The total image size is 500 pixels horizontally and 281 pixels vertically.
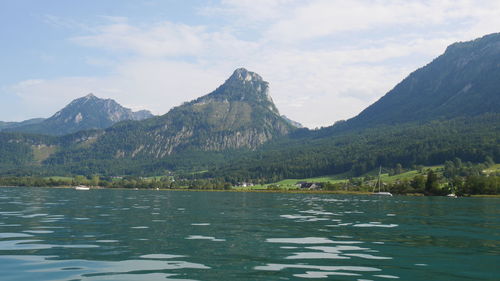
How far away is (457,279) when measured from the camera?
18734 mm

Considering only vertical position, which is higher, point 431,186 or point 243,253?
point 243,253

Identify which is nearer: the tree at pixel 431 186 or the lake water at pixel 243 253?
the lake water at pixel 243 253

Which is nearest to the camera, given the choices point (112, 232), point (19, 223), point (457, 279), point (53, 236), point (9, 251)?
point (457, 279)

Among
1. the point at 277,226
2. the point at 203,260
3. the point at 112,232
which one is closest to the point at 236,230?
the point at 277,226

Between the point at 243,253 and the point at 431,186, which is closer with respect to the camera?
the point at 243,253

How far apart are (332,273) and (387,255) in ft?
23.1

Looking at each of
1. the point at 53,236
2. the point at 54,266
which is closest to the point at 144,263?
the point at 54,266

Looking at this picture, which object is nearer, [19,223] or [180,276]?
[180,276]

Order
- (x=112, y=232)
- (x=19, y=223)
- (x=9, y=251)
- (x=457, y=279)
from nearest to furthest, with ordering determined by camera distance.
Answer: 1. (x=457, y=279)
2. (x=9, y=251)
3. (x=112, y=232)
4. (x=19, y=223)

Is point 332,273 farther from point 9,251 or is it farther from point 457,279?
point 9,251

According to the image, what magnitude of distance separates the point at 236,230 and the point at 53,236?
51.0 ft

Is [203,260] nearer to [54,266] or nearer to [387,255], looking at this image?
[54,266]

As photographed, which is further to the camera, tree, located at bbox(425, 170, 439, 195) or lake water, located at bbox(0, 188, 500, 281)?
tree, located at bbox(425, 170, 439, 195)

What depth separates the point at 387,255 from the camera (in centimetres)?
2506
